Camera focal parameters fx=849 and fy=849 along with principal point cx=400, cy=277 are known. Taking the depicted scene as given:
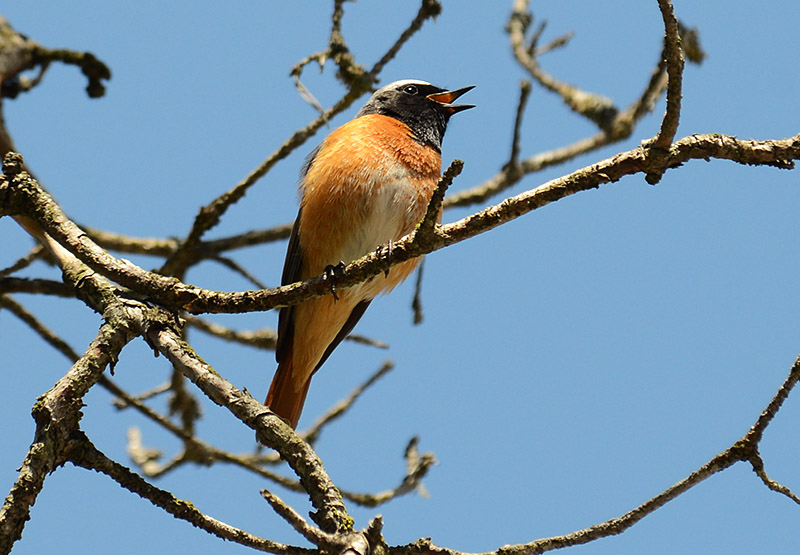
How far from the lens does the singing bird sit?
519 cm

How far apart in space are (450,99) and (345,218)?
5.93ft

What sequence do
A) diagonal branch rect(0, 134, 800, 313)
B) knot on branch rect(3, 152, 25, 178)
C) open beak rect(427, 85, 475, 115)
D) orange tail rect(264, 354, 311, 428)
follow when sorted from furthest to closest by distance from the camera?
open beak rect(427, 85, 475, 115), orange tail rect(264, 354, 311, 428), knot on branch rect(3, 152, 25, 178), diagonal branch rect(0, 134, 800, 313)

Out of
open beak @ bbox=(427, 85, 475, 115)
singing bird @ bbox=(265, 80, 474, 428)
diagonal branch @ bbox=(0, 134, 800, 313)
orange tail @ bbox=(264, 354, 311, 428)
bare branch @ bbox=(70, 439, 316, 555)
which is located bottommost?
bare branch @ bbox=(70, 439, 316, 555)

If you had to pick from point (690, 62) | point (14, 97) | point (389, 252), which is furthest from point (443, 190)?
point (690, 62)

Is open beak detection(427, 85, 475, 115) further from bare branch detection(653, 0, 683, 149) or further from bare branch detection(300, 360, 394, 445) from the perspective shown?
bare branch detection(653, 0, 683, 149)

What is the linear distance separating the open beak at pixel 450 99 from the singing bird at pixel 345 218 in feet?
1.24

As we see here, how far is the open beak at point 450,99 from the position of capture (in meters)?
6.42

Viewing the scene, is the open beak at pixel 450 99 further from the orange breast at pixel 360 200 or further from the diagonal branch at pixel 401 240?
the diagonal branch at pixel 401 240

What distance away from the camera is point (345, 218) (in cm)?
520

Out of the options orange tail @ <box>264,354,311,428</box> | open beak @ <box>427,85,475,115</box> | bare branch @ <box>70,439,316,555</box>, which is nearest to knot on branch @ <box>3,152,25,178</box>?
bare branch @ <box>70,439,316,555</box>

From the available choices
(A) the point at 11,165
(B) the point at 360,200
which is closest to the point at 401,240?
(A) the point at 11,165

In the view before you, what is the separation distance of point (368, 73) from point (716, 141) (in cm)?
312

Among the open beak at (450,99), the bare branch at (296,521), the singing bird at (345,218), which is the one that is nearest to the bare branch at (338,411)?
the singing bird at (345,218)

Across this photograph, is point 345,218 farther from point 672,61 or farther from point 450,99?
point 672,61
